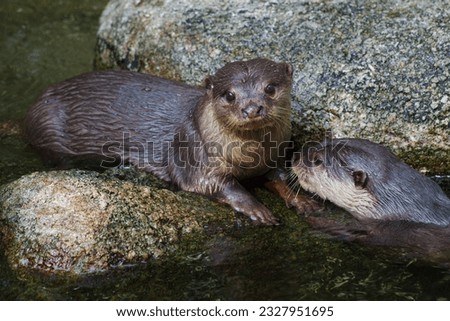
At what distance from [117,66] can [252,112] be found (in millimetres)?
1970

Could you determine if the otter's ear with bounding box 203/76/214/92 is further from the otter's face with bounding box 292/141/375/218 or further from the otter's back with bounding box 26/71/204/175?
the otter's face with bounding box 292/141/375/218

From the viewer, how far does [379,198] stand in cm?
415

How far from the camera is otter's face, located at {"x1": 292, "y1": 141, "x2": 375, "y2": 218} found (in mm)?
4203

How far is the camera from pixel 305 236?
4047 millimetres

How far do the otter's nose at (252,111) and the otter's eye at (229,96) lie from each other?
14 cm

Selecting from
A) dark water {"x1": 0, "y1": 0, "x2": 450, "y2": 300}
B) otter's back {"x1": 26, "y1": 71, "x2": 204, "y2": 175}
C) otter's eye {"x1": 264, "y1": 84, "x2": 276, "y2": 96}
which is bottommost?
dark water {"x1": 0, "y1": 0, "x2": 450, "y2": 300}

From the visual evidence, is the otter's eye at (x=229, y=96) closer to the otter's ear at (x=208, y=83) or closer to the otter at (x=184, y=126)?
the otter at (x=184, y=126)

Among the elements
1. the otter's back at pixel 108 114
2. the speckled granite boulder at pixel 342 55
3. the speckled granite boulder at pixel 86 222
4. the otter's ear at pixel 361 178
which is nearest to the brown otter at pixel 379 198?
the otter's ear at pixel 361 178

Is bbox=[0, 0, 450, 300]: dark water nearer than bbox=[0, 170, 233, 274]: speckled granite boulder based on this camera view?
Yes

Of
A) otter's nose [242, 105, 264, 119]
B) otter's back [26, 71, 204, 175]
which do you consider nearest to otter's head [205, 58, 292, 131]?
otter's nose [242, 105, 264, 119]

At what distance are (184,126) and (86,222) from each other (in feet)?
3.49

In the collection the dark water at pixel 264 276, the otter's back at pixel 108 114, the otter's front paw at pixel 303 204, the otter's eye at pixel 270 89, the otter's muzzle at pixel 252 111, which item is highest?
the otter's eye at pixel 270 89

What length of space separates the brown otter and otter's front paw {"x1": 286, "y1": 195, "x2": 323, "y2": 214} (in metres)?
0.08

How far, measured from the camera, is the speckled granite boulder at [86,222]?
3.66 meters
